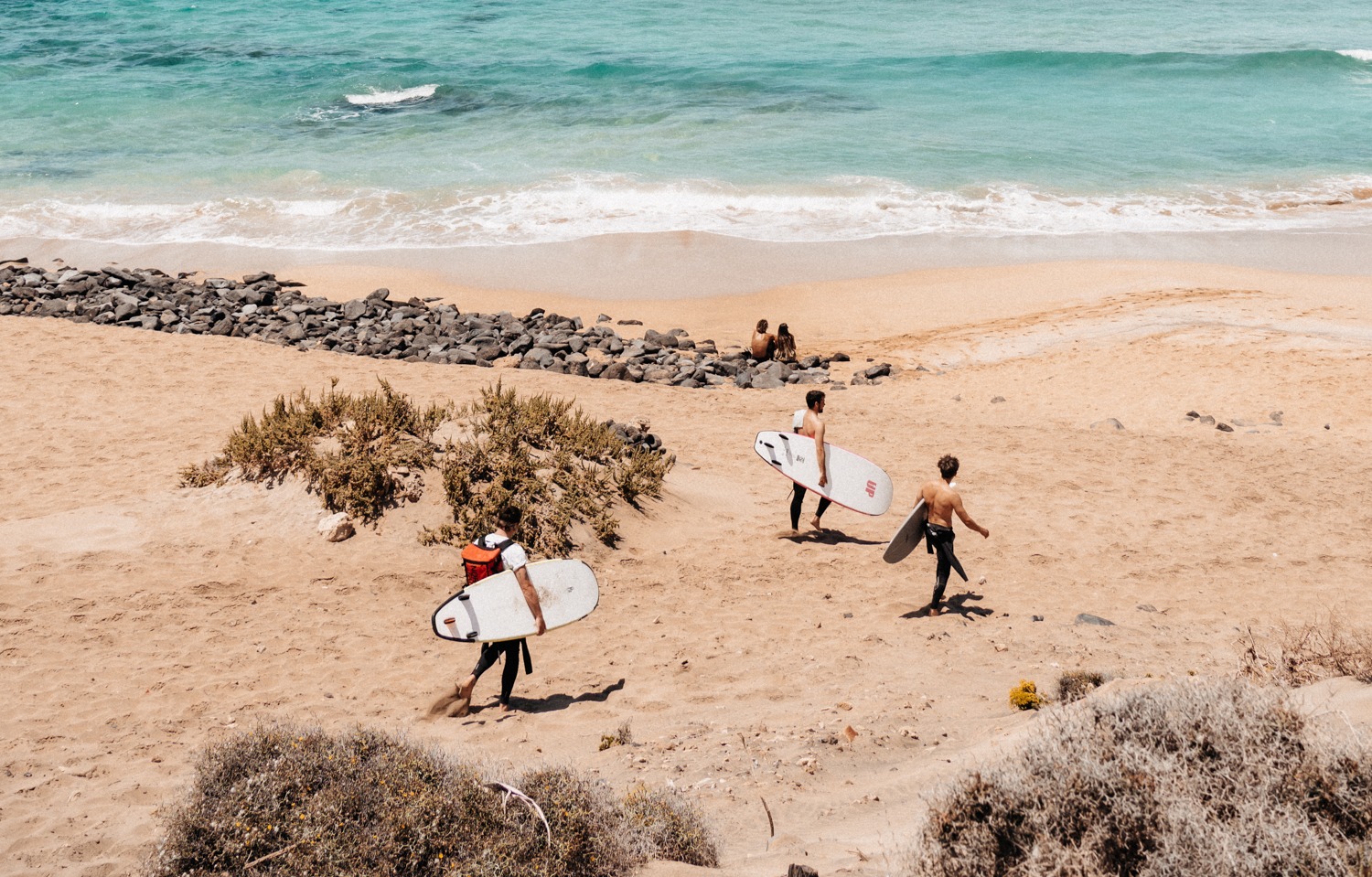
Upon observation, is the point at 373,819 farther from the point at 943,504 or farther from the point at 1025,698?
the point at 943,504

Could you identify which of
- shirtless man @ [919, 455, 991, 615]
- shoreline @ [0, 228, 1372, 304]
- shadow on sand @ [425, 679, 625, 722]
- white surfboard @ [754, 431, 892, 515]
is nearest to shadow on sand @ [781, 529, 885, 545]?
white surfboard @ [754, 431, 892, 515]

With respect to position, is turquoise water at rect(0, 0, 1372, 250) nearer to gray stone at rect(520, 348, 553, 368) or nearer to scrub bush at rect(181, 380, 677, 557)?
gray stone at rect(520, 348, 553, 368)

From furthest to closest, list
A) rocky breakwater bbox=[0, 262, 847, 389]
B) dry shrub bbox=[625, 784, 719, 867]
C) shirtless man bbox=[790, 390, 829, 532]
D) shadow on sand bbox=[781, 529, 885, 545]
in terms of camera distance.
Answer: rocky breakwater bbox=[0, 262, 847, 389], shadow on sand bbox=[781, 529, 885, 545], shirtless man bbox=[790, 390, 829, 532], dry shrub bbox=[625, 784, 719, 867]

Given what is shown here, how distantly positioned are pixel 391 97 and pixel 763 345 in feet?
80.7

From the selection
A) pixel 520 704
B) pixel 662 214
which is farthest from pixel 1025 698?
pixel 662 214

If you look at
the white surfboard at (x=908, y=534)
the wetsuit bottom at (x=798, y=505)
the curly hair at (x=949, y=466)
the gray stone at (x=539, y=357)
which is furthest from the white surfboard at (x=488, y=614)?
the gray stone at (x=539, y=357)

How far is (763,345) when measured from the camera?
15438mm

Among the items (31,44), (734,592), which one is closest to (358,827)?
(734,592)

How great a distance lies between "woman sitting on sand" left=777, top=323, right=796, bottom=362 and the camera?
15361 mm

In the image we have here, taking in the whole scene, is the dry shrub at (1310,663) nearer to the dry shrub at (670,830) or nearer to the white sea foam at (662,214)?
the dry shrub at (670,830)

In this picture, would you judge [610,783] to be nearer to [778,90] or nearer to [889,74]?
[778,90]

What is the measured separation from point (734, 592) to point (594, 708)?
2.26 metres

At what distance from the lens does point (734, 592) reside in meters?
8.61

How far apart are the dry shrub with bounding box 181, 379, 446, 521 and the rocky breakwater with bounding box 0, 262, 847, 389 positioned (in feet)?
16.7
